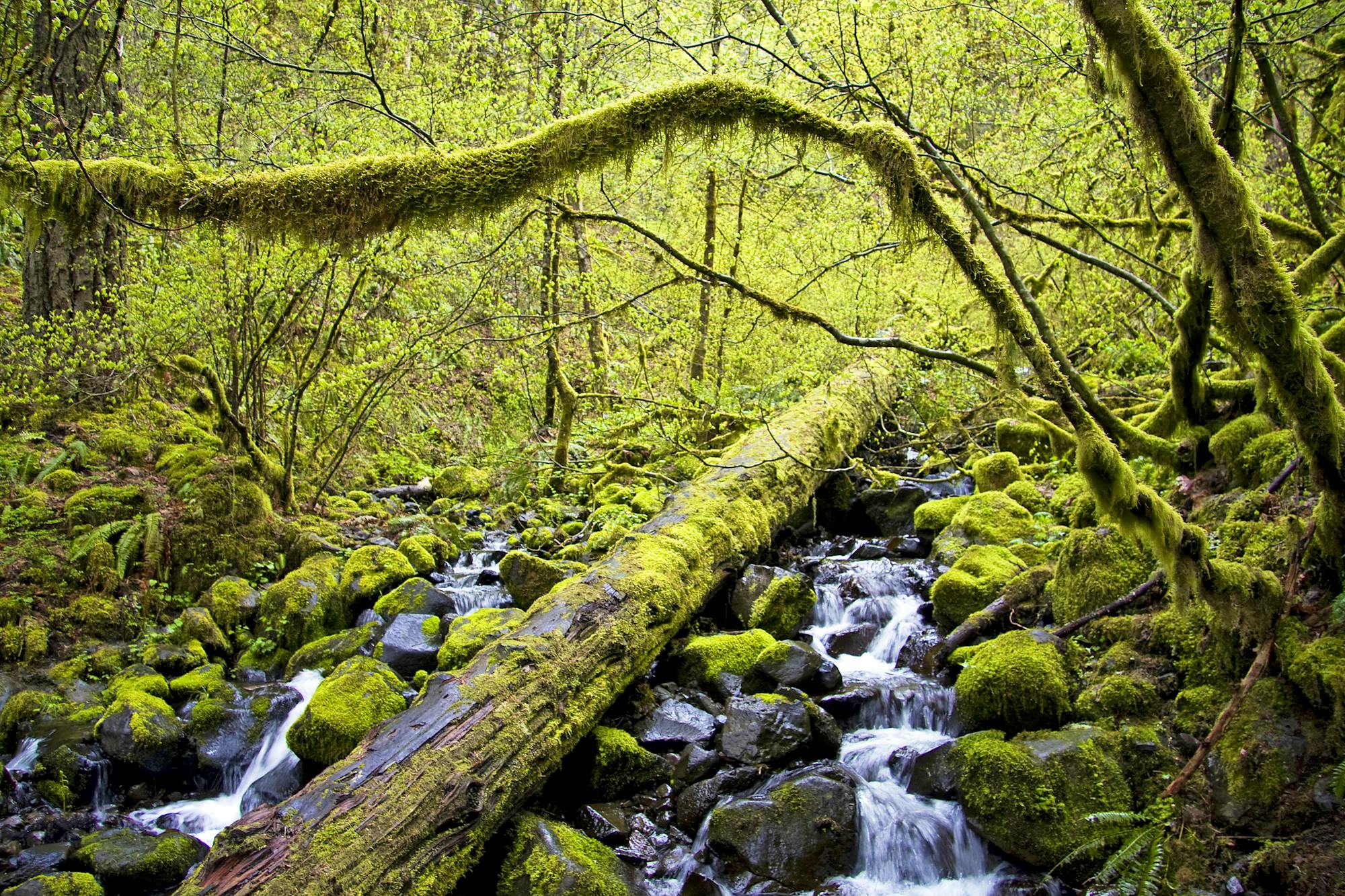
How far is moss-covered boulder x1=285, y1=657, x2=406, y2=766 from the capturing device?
5406mm

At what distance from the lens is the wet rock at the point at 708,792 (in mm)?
4891

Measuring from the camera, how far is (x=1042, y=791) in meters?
4.29

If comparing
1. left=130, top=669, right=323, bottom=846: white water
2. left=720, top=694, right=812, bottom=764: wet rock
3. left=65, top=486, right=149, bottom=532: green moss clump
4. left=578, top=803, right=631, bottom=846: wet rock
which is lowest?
left=130, top=669, right=323, bottom=846: white water

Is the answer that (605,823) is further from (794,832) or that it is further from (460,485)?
(460,485)

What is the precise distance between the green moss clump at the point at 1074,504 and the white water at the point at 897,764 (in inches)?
66.1

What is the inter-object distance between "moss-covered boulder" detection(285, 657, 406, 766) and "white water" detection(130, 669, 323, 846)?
0.63ft

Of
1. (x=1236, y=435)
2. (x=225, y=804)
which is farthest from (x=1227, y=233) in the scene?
(x=225, y=804)

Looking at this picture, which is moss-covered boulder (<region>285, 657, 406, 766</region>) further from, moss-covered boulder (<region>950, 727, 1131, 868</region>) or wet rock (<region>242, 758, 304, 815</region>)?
moss-covered boulder (<region>950, 727, 1131, 868</region>)

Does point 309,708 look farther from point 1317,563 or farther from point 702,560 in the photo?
point 1317,563

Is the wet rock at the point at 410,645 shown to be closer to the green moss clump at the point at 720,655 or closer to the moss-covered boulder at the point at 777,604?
the green moss clump at the point at 720,655

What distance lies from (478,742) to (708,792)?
5.36 feet

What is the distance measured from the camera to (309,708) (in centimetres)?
552

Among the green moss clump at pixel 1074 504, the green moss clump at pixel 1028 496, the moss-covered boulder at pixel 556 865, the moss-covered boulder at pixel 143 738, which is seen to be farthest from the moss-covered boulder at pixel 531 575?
the green moss clump at pixel 1028 496

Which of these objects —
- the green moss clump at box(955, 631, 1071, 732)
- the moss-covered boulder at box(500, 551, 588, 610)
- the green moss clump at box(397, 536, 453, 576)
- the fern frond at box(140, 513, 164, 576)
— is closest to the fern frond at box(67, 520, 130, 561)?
the fern frond at box(140, 513, 164, 576)
